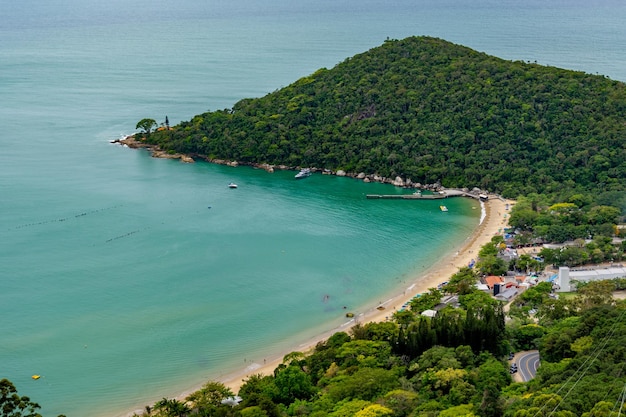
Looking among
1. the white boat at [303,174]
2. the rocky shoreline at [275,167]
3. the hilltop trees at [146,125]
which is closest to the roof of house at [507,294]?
the rocky shoreline at [275,167]

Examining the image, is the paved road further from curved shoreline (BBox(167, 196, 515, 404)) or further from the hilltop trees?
the hilltop trees

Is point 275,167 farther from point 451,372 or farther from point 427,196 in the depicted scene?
point 451,372

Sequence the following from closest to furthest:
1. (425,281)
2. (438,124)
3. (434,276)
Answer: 1. (425,281)
2. (434,276)
3. (438,124)

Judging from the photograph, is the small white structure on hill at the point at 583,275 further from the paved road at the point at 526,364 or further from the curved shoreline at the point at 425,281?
the paved road at the point at 526,364

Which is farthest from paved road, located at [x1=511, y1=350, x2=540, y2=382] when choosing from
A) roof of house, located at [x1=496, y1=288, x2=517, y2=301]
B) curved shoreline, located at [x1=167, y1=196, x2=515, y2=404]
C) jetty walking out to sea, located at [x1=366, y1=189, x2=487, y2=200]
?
jetty walking out to sea, located at [x1=366, y1=189, x2=487, y2=200]

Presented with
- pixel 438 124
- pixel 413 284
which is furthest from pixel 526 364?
pixel 438 124
